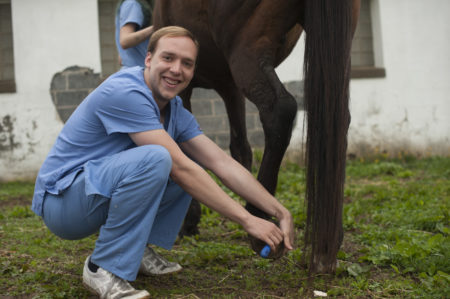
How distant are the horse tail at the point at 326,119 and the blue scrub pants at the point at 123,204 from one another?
0.62 m

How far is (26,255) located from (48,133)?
4.51 metres

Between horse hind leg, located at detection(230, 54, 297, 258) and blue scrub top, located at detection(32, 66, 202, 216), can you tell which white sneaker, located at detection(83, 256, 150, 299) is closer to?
blue scrub top, located at detection(32, 66, 202, 216)

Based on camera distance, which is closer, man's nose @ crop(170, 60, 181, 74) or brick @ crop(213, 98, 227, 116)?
man's nose @ crop(170, 60, 181, 74)

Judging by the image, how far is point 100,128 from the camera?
200cm

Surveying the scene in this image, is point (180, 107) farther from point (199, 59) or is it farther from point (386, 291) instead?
point (386, 291)

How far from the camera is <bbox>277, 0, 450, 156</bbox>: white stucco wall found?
7.20 m

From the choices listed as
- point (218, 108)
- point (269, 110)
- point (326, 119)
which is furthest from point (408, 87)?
point (326, 119)

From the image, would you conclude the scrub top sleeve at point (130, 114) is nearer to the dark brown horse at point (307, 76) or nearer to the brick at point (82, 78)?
the dark brown horse at point (307, 76)

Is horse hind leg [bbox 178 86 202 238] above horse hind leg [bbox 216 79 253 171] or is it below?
below

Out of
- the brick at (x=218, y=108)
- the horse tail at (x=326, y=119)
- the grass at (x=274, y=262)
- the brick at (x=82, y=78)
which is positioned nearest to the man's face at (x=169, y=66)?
the horse tail at (x=326, y=119)

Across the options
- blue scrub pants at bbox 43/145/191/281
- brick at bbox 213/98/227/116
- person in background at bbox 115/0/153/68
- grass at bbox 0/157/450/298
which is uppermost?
person in background at bbox 115/0/153/68

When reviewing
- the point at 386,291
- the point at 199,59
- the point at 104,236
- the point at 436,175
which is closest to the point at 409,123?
the point at 436,175

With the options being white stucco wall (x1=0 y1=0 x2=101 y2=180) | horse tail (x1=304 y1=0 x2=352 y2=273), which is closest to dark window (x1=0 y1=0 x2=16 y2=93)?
white stucco wall (x1=0 y1=0 x2=101 y2=180)

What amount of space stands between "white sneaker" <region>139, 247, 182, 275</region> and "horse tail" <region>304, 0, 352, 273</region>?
77cm
